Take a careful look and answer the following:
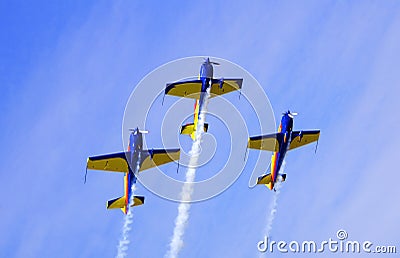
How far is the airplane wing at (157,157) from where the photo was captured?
94.2 metres

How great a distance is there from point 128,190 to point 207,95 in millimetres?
13382

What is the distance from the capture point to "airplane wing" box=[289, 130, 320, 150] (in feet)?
325

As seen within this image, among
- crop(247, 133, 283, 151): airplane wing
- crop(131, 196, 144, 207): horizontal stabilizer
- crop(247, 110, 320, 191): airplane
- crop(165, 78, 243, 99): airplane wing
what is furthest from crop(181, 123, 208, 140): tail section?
crop(131, 196, 144, 207): horizontal stabilizer

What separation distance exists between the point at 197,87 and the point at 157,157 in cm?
1028

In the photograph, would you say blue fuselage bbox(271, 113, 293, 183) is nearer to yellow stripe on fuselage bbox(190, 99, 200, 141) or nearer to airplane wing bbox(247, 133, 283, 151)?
airplane wing bbox(247, 133, 283, 151)

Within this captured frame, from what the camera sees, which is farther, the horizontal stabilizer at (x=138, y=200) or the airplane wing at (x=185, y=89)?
the airplane wing at (x=185, y=89)

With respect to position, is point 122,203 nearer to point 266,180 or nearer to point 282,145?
point 266,180

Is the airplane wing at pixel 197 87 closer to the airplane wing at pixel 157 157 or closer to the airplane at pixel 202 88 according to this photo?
the airplane at pixel 202 88

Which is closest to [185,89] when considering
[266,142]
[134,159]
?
[266,142]

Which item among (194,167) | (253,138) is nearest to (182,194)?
(194,167)

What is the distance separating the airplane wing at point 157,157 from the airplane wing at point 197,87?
22.3 feet

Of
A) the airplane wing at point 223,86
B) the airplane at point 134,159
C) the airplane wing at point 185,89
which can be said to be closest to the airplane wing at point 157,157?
the airplane at point 134,159

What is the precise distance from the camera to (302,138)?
99.6m

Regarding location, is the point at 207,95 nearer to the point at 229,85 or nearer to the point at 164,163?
the point at 229,85
